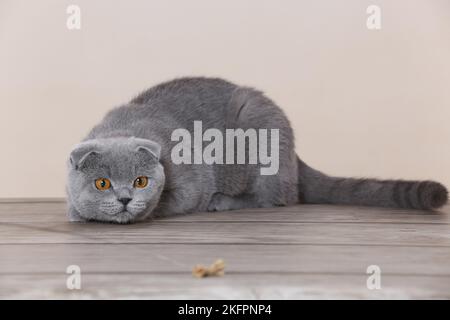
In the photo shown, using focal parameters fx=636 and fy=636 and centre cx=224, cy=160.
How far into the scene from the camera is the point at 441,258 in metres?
1.42

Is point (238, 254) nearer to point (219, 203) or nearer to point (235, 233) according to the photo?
point (235, 233)

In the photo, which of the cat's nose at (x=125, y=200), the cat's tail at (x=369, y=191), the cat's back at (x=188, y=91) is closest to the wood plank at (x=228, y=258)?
the cat's nose at (x=125, y=200)

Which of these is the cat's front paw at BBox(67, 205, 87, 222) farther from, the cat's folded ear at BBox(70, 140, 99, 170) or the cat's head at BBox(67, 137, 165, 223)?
the cat's folded ear at BBox(70, 140, 99, 170)

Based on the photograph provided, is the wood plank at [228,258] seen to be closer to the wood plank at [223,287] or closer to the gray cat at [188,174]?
the wood plank at [223,287]

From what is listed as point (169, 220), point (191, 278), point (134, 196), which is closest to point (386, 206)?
point (169, 220)

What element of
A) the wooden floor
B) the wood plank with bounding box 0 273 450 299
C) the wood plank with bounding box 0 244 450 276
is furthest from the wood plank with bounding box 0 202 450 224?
the wood plank with bounding box 0 273 450 299

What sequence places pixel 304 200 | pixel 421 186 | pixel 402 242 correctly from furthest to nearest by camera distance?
1. pixel 304 200
2. pixel 421 186
3. pixel 402 242

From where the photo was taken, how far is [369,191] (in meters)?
2.21

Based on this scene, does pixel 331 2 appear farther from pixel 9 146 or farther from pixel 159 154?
pixel 9 146

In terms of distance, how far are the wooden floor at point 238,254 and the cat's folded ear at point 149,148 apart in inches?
8.0

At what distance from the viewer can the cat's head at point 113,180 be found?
72.3 inches

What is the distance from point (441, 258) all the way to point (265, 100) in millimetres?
1079

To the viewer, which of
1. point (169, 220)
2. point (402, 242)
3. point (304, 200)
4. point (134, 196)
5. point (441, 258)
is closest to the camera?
point (441, 258)

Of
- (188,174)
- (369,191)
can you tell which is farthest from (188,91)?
(369,191)
